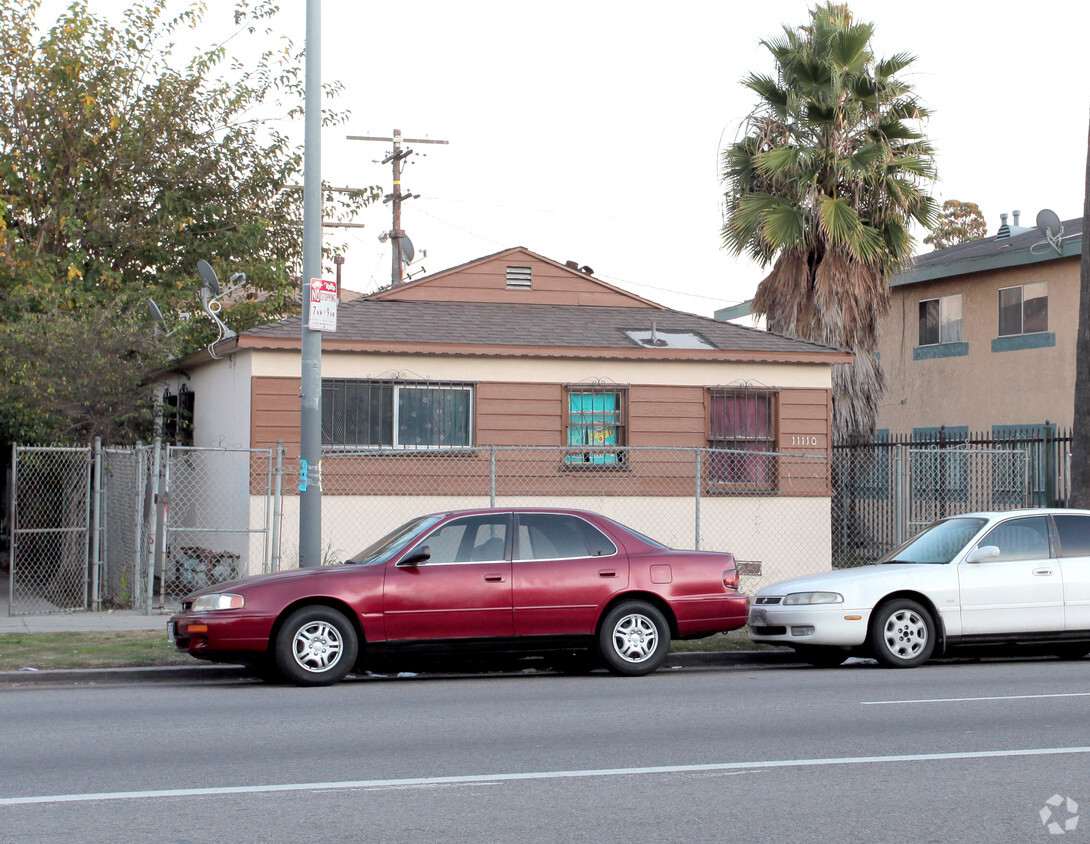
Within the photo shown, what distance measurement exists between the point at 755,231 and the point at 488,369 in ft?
22.4

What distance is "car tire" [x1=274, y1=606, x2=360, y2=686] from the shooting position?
34.3 ft

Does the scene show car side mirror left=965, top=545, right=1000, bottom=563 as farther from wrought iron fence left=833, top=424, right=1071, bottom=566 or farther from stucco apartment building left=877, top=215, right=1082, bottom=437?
stucco apartment building left=877, top=215, right=1082, bottom=437

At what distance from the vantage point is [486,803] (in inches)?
244

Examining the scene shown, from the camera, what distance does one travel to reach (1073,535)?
12.4m

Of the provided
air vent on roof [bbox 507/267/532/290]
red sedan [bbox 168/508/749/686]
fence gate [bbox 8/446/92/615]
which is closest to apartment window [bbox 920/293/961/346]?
air vent on roof [bbox 507/267/532/290]

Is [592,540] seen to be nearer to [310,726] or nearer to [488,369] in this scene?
[310,726]

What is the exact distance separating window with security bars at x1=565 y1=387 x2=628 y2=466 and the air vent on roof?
282cm

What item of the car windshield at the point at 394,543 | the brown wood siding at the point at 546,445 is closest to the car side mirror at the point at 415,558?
the car windshield at the point at 394,543

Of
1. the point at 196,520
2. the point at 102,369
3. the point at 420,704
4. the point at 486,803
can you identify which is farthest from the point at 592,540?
the point at 196,520

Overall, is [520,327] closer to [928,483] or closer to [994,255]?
[928,483]

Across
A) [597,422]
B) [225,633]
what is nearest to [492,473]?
[597,422]

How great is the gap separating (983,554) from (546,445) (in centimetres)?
747

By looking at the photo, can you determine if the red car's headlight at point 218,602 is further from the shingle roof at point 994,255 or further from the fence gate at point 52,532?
the shingle roof at point 994,255

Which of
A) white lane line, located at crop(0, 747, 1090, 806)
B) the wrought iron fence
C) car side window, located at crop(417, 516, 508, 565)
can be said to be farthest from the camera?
the wrought iron fence
